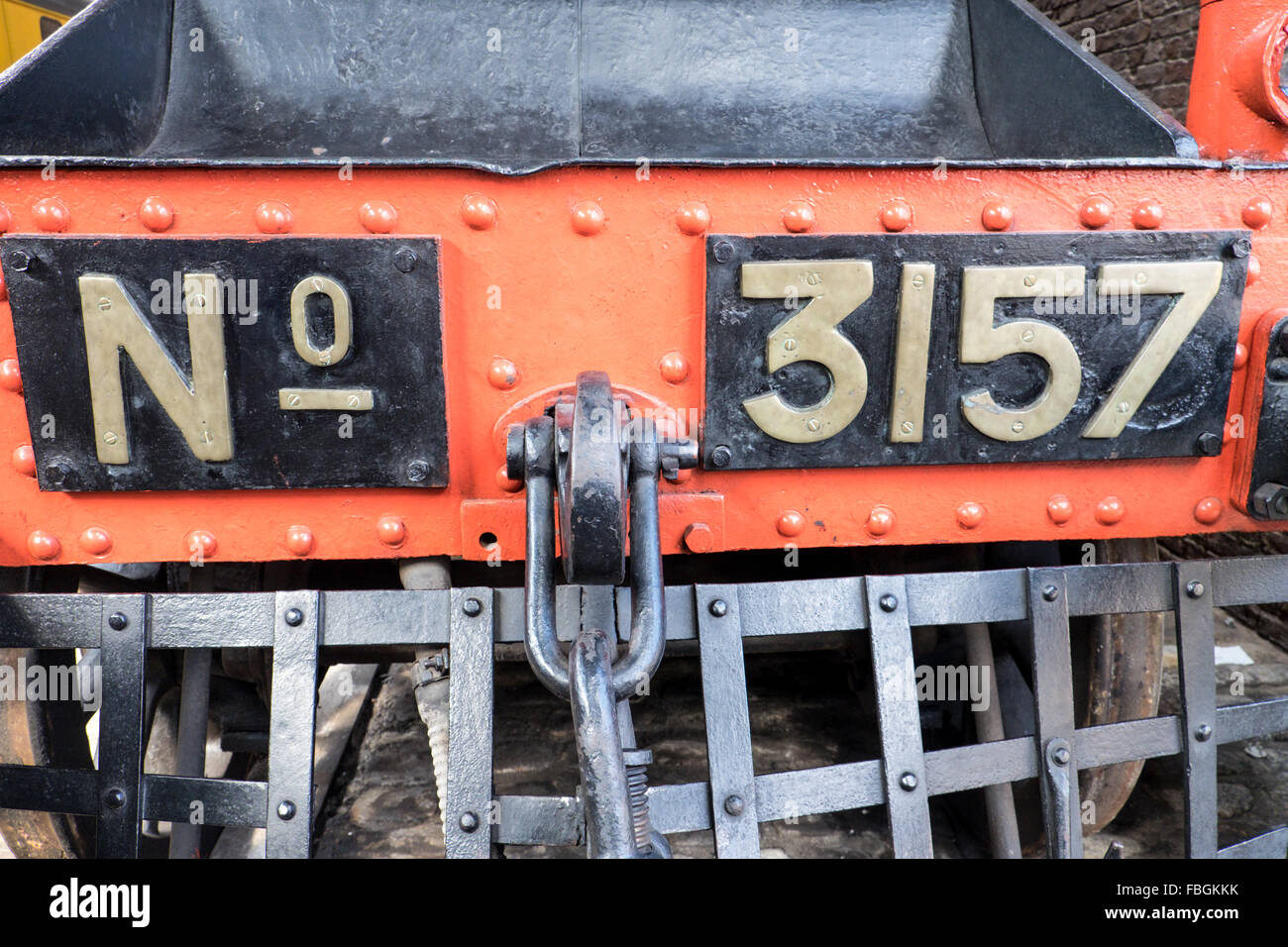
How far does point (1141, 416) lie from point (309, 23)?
1577mm

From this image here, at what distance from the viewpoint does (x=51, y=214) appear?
1234 millimetres

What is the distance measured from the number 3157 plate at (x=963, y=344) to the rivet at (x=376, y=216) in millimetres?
445

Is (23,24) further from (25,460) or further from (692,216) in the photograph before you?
(692,216)

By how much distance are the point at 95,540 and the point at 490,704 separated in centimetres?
63

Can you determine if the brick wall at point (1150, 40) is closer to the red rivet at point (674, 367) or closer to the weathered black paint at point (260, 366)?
the red rivet at point (674, 367)

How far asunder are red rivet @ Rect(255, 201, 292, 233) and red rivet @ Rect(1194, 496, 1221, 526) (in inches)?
56.6

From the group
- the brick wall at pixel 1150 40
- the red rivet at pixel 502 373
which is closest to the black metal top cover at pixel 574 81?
the red rivet at pixel 502 373

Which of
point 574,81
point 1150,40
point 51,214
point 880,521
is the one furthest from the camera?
point 1150,40

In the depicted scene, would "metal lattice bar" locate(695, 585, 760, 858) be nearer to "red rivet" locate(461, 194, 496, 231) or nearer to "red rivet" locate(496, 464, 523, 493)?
"red rivet" locate(496, 464, 523, 493)

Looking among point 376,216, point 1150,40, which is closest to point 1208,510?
point 376,216

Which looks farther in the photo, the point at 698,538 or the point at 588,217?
the point at 698,538

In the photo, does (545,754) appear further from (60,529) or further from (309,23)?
(309,23)

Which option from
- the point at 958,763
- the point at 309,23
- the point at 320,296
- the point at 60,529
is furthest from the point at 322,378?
the point at 958,763

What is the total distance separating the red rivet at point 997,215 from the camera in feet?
4.33
